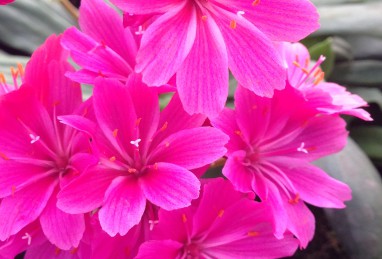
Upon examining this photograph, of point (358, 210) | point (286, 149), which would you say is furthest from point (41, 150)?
point (358, 210)

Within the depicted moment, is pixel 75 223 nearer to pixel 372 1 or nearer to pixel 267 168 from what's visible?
pixel 267 168

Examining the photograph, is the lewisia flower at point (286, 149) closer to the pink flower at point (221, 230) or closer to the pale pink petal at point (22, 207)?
the pink flower at point (221, 230)

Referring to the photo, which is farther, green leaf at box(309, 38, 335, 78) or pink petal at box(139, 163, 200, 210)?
green leaf at box(309, 38, 335, 78)

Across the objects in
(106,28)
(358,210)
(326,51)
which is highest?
(106,28)

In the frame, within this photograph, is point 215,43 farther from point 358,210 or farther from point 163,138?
point 358,210

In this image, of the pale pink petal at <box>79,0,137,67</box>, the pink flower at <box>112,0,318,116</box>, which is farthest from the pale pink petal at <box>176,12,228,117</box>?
the pale pink petal at <box>79,0,137,67</box>

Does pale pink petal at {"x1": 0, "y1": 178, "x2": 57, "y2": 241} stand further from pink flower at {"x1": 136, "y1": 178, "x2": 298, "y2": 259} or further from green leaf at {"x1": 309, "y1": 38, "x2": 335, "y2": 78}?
green leaf at {"x1": 309, "y1": 38, "x2": 335, "y2": 78}
